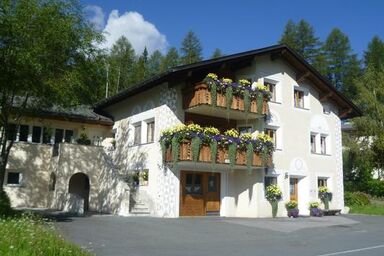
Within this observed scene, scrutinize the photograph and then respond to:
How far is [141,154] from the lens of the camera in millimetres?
24062

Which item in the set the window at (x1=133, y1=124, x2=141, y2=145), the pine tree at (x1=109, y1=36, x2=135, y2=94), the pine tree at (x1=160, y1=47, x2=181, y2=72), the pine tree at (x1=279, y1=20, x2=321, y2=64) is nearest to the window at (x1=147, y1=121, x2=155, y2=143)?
the window at (x1=133, y1=124, x2=141, y2=145)

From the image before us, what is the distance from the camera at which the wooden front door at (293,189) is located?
83.9 feet

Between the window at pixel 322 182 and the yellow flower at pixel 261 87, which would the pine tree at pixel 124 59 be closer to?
the window at pixel 322 182

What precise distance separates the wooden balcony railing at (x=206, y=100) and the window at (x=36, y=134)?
30.6ft

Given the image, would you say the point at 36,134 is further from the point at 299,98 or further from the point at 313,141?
the point at 313,141

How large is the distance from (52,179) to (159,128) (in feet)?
24.7

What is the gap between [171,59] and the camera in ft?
188

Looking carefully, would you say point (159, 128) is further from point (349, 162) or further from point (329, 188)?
point (349, 162)

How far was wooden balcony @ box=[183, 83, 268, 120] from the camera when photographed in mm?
21047

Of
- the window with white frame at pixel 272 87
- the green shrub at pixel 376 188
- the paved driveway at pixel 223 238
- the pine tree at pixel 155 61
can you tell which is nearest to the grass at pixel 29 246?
the paved driveway at pixel 223 238

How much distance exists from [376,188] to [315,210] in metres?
14.7

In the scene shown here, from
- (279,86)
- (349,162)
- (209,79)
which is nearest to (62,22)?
(209,79)

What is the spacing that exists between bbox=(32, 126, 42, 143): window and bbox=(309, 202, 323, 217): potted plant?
51.6 ft

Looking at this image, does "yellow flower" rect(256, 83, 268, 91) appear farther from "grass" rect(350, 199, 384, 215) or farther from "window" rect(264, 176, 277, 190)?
"grass" rect(350, 199, 384, 215)
